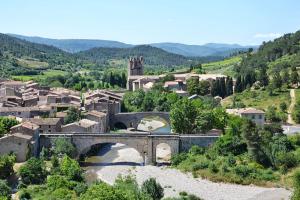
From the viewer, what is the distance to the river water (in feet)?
163

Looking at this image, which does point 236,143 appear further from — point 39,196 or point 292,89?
point 292,89

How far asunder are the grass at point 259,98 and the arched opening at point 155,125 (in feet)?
33.7

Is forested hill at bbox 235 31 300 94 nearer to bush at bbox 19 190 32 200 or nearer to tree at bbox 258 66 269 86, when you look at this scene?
tree at bbox 258 66 269 86

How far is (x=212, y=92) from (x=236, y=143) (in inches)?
1550

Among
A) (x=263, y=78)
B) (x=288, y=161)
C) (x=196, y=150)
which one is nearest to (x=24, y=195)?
(x=196, y=150)

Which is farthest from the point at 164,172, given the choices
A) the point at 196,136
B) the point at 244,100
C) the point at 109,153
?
the point at 244,100

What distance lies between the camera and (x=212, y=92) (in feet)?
300

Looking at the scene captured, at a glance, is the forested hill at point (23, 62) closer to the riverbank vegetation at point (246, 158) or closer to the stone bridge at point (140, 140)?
the stone bridge at point (140, 140)

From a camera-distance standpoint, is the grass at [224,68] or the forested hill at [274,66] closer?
the forested hill at [274,66]

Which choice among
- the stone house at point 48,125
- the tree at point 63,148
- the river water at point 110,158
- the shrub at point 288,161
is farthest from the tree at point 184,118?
the shrub at point 288,161

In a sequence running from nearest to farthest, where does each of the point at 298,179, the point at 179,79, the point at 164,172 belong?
the point at 298,179 → the point at 164,172 → the point at 179,79

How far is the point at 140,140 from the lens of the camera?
177 feet

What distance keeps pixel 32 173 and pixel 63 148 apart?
8.81m

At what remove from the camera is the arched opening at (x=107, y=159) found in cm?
4991
